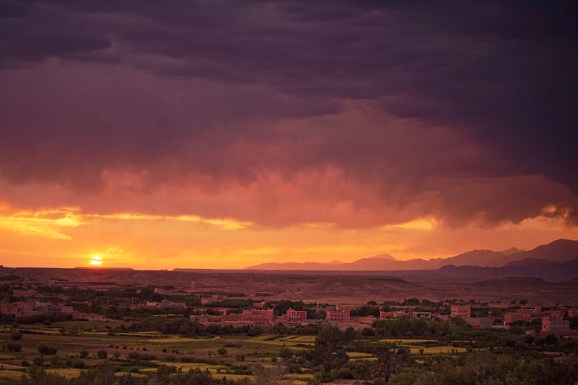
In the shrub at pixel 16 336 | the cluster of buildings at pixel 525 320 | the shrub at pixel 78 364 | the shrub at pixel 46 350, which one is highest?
the cluster of buildings at pixel 525 320

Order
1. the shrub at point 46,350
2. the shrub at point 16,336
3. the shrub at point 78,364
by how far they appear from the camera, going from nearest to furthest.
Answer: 1. the shrub at point 78,364
2. the shrub at point 46,350
3. the shrub at point 16,336

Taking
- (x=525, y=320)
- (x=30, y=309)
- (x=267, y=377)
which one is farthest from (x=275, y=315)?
(x=267, y=377)

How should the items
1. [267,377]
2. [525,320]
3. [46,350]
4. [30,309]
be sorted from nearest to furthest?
1. [267,377]
2. [46,350]
3. [30,309]
4. [525,320]

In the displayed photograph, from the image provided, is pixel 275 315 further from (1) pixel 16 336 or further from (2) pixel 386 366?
(2) pixel 386 366

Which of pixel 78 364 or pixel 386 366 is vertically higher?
pixel 386 366

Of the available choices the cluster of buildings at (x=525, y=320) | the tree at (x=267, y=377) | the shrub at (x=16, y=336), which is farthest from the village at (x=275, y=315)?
the tree at (x=267, y=377)

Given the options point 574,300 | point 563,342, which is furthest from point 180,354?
point 574,300

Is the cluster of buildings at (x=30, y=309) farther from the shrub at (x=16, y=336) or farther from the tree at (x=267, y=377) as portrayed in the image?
the tree at (x=267, y=377)

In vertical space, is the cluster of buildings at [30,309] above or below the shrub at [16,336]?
above

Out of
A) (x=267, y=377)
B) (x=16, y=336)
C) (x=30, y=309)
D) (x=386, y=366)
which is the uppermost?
(x=30, y=309)

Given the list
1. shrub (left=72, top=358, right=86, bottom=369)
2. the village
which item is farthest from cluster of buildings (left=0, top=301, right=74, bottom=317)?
shrub (left=72, top=358, right=86, bottom=369)

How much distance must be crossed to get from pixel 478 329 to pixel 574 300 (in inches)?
3293

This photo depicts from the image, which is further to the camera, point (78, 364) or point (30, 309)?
point (30, 309)

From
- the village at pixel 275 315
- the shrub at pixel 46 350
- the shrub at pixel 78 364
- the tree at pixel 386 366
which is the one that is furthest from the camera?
the village at pixel 275 315
